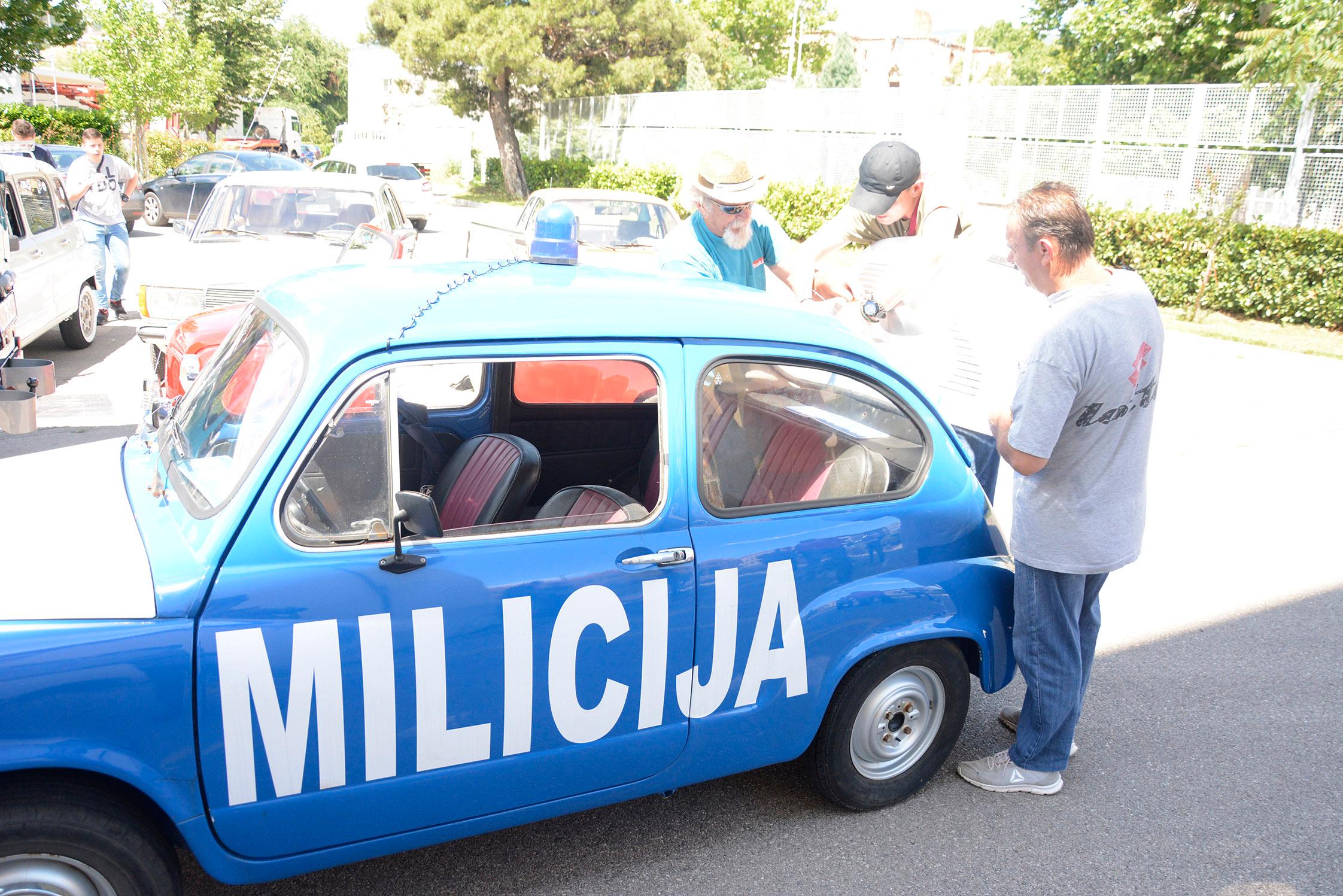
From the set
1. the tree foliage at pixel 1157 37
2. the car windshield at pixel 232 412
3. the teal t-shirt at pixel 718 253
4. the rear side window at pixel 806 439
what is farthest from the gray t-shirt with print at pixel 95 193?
the tree foliage at pixel 1157 37

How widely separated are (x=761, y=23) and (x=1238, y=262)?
51391mm

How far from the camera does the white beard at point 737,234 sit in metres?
4.64

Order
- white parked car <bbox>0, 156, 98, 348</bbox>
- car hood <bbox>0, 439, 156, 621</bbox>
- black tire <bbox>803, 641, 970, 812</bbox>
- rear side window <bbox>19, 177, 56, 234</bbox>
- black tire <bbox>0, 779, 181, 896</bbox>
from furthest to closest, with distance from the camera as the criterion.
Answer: rear side window <bbox>19, 177, 56, 234</bbox> → white parked car <bbox>0, 156, 98, 348</bbox> → black tire <bbox>803, 641, 970, 812</bbox> → car hood <bbox>0, 439, 156, 621</bbox> → black tire <bbox>0, 779, 181, 896</bbox>

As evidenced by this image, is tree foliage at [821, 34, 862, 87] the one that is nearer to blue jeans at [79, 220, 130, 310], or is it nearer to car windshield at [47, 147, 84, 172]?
car windshield at [47, 147, 84, 172]

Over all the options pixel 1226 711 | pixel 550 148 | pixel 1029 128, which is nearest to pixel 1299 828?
pixel 1226 711

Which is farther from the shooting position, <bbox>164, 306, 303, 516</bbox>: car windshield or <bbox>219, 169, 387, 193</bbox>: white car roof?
<bbox>219, 169, 387, 193</bbox>: white car roof

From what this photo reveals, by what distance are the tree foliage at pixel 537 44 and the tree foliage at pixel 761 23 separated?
21.2 meters

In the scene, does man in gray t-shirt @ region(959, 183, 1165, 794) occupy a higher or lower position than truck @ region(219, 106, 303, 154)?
lower

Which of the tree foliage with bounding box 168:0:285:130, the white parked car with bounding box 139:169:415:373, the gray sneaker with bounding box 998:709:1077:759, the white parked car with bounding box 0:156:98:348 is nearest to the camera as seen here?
the gray sneaker with bounding box 998:709:1077:759

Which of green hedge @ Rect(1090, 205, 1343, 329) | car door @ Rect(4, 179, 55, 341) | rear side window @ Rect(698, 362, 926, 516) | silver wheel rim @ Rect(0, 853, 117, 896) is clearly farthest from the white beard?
green hedge @ Rect(1090, 205, 1343, 329)

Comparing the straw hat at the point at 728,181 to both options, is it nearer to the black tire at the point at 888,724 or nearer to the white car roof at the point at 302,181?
the black tire at the point at 888,724

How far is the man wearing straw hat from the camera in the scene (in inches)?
178

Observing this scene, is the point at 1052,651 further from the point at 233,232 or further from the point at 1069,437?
the point at 233,232

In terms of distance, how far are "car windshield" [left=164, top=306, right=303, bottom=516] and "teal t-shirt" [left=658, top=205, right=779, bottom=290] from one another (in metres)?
2.04
